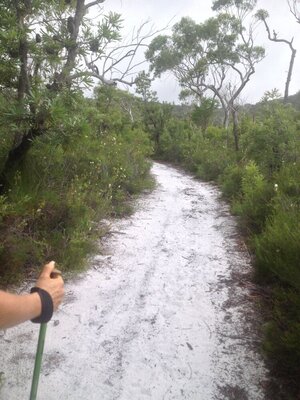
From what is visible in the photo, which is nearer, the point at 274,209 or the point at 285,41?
the point at 274,209

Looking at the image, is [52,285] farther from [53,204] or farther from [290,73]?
[290,73]

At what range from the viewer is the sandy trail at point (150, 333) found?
7.41ft

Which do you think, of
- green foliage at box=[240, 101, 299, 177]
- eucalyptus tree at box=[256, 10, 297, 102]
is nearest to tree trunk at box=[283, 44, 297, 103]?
eucalyptus tree at box=[256, 10, 297, 102]

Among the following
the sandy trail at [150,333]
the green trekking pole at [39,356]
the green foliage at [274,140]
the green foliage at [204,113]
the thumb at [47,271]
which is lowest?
the sandy trail at [150,333]

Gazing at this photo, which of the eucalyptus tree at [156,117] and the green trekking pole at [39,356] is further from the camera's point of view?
the eucalyptus tree at [156,117]

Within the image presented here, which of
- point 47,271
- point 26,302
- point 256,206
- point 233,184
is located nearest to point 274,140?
point 233,184

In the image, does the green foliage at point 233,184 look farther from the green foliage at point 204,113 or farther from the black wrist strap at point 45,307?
the green foliage at point 204,113

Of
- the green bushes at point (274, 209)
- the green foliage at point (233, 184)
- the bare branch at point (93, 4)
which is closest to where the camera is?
the green bushes at point (274, 209)

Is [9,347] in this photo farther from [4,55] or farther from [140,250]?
[4,55]

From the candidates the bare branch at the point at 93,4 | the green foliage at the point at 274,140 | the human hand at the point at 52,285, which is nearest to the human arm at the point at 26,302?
the human hand at the point at 52,285

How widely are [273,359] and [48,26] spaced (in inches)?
151

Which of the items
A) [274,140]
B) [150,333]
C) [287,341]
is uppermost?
[274,140]

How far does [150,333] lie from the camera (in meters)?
2.78

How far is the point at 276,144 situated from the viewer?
22.6 ft
